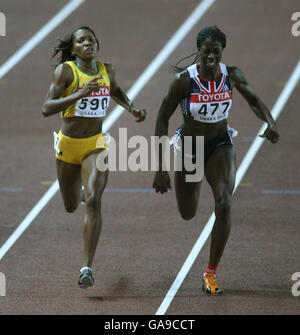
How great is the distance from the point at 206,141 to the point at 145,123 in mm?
5806

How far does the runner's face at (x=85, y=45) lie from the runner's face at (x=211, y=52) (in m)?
1.15

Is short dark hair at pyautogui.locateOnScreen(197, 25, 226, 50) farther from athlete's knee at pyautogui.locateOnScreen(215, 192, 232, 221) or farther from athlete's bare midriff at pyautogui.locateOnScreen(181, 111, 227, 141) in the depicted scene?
athlete's knee at pyautogui.locateOnScreen(215, 192, 232, 221)

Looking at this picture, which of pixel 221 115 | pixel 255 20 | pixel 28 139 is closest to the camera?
pixel 221 115

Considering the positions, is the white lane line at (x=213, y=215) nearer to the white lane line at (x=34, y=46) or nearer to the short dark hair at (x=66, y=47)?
the white lane line at (x=34, y=46)

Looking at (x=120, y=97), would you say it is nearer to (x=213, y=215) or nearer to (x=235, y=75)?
(x=235, y=75)

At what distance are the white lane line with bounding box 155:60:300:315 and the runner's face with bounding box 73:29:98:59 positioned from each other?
245cm

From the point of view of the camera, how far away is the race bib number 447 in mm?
8648


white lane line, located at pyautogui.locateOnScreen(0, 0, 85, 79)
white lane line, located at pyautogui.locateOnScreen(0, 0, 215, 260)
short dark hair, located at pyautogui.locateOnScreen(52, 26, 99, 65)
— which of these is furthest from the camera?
white lane line, located at pyautogui.locateOnScreen(0, 0, 85, 79)

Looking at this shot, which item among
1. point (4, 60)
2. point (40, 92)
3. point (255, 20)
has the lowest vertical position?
point (40, 92)

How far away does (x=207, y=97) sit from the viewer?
8.38m

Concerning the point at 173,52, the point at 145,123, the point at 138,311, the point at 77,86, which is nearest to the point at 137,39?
the point at 173,52

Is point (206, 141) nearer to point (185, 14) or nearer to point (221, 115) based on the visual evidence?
point (221, 115)

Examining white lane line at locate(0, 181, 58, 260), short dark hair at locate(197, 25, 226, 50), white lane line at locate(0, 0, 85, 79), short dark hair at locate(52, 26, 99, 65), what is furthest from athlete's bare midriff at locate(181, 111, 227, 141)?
white lane line at locate(0, 0, 85, 79)

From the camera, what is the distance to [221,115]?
855 centimetres
